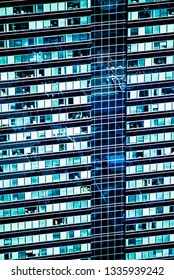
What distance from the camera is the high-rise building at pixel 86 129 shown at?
26.2ft

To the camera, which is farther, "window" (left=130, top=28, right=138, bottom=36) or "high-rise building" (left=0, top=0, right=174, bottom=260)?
"window" (left=130, top=28, right=138, bottom=36)

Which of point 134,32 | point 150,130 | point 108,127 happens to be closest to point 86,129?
point 108,127

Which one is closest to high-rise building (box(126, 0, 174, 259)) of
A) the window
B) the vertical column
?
the window

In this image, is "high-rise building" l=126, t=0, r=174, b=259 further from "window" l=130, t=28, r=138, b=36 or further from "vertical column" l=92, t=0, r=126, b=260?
"vertical column" l=92, t=0, r=126, b=260

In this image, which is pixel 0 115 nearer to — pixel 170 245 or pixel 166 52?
pixel 166 52

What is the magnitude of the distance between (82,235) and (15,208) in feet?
3.41

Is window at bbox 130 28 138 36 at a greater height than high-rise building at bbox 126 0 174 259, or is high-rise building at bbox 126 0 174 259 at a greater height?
window at bbox 130 28 138 36

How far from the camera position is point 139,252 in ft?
31.3

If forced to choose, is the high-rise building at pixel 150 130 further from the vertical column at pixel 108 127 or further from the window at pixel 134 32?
the vertical column at pixel 108 127

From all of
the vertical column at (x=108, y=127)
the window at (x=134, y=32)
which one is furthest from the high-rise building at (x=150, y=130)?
the vertical column at (x=108, y=127)

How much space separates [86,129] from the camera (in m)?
8.77

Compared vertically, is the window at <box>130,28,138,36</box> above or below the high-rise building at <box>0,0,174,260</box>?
above

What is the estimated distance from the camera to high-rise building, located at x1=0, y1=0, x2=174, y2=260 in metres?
7.98

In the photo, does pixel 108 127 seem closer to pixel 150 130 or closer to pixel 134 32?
pixel 150 130
